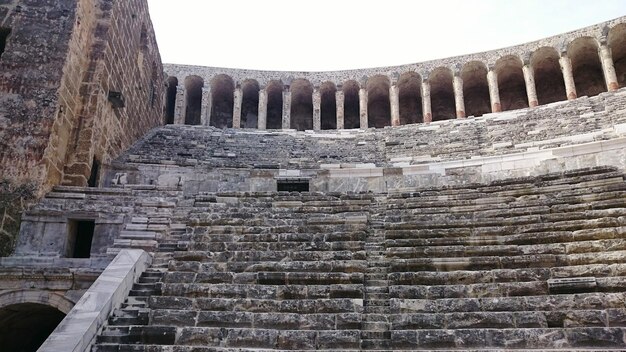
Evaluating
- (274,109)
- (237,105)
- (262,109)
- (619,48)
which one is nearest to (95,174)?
(237,105)

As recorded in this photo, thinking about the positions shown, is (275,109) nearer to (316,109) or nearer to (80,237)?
(316,109)

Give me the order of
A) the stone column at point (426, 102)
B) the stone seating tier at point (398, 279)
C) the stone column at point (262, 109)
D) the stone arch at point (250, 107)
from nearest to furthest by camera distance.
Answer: the stone seating tier at point (398, 279) → the stone column at point (426, 102) → the stone column at point (262, 109) → the stone arch at point (250, 107)

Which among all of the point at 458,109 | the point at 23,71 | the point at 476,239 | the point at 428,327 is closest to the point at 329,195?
the point at 476,239

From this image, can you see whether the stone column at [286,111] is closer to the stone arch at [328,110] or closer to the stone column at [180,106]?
the stone arch at [328,110]

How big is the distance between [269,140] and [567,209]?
12.6 metres

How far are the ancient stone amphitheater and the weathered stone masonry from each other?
67 cm

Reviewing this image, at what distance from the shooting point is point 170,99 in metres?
25.6

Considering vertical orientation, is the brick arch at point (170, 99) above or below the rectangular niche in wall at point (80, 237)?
above

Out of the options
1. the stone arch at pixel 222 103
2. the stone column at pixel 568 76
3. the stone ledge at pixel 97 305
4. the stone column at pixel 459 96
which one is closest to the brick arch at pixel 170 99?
the stone arch at pixel 222 103

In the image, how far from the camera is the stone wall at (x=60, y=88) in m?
12.0

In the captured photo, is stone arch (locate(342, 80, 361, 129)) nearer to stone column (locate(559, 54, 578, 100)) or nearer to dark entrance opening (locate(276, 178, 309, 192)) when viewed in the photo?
stone column (locate(559, 54, 578, 100))

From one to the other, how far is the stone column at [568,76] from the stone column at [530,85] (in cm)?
123

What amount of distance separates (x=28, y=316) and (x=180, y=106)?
15.3 m

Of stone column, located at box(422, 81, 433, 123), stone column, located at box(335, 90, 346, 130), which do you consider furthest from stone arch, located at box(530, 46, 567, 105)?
stone column, located at box(335, 90, 346, 130)
